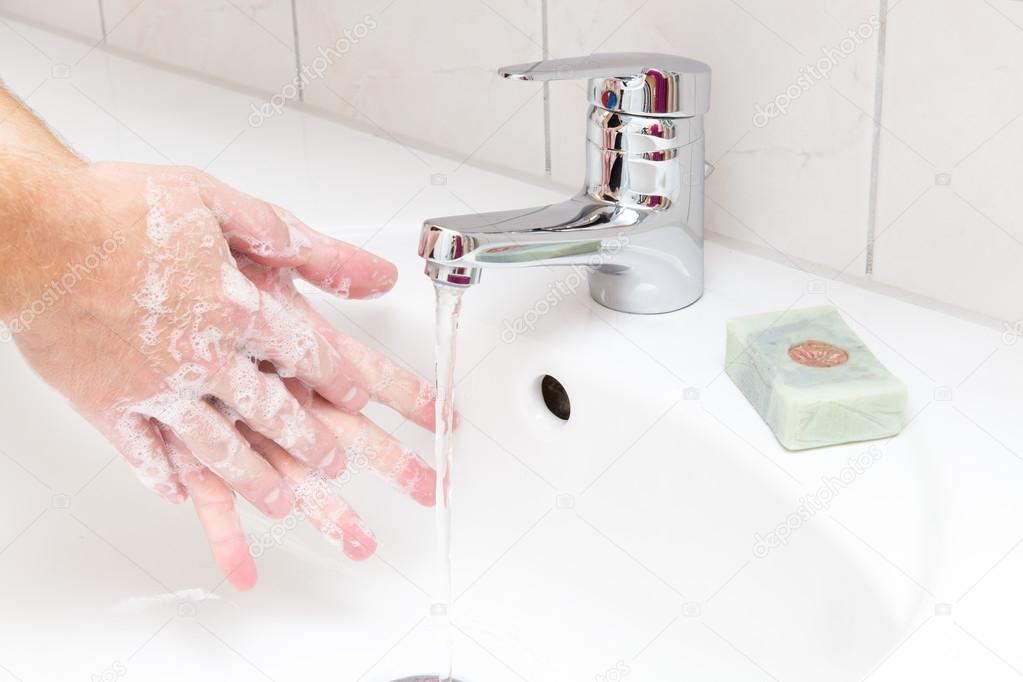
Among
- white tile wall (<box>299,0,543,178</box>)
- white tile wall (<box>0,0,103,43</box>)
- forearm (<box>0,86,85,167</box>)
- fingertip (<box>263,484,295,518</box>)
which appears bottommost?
white tile wall (<box>0,0,103,43</box>)

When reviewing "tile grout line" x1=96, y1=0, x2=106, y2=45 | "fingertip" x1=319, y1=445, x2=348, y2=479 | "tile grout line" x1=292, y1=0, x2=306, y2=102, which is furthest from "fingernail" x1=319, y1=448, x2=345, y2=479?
"tile grout line" x1=96, y1=0, x2=106, y2=45

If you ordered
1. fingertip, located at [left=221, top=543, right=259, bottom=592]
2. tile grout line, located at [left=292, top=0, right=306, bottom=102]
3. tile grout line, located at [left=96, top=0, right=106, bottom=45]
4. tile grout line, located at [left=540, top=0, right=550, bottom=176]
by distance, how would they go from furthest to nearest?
1. tile grout line, located at [left=96, top=0, right=106, bottom=45]
2. tile grout line, located at [left=292, top=0, right=306, bottom=102]
3. tile grout line, located at [left=540, top=0, right=550, bottom=176]
4. fingertip, located at [left=221, top=543, right=259, bottom=592]

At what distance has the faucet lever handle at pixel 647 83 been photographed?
55cm

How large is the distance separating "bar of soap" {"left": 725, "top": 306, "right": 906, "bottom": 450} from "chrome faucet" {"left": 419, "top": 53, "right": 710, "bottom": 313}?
0.07m

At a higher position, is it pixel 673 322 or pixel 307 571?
pixel 673 322

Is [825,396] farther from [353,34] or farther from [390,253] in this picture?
[353,34]

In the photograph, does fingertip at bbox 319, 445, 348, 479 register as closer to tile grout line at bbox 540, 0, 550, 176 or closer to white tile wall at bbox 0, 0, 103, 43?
tile grout line at bbox 540, 0, 550, 176

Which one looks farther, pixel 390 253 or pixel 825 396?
pixel 390 253

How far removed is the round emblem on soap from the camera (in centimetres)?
53

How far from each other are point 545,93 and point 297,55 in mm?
264

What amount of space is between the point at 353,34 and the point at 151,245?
1.22 ft

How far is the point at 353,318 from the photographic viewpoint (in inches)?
27.3

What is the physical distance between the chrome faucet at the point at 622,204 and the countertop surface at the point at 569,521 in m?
0.05

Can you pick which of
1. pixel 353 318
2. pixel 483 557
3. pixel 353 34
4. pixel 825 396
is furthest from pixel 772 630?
pixel 353 34
